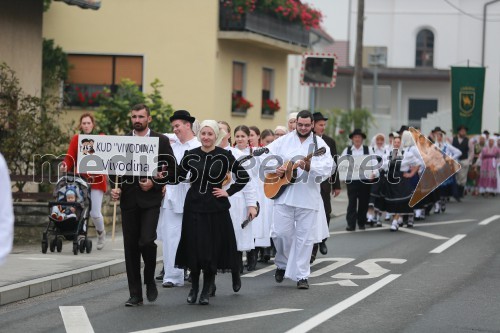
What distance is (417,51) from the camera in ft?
208

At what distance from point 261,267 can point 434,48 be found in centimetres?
4966

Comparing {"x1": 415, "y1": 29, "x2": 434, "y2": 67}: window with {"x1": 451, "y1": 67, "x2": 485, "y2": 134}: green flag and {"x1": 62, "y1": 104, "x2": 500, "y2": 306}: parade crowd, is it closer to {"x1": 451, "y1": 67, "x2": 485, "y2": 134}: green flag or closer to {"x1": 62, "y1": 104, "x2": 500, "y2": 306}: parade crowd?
{"x1": 451, "y1": 67, "x2": 485, "y2": 134}: green flag

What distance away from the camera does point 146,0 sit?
29.2m

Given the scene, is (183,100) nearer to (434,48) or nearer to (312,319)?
(312,319)

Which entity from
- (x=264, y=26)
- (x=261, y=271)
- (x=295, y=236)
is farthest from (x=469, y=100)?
(x=295, y=236)

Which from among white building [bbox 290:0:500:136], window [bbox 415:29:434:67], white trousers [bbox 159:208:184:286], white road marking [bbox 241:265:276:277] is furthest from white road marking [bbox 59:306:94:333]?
window [bbox 415:29:434:67]

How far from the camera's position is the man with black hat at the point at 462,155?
102 feet

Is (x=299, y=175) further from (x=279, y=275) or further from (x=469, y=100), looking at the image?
(x=469, y=100)

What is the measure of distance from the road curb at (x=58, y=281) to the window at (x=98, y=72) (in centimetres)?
1536

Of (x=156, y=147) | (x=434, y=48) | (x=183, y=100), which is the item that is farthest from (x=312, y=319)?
(x=434, y=48)

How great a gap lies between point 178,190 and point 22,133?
6.30 metres

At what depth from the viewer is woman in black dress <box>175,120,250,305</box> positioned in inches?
442

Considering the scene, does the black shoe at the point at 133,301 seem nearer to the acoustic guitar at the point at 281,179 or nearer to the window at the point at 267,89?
the acoustic guitar at the point at 281,179

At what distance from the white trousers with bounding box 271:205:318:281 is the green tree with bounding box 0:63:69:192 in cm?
618
